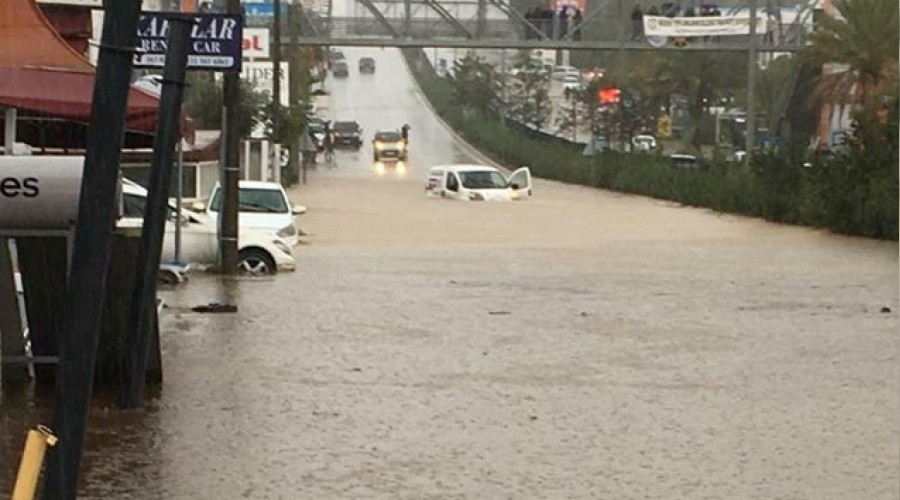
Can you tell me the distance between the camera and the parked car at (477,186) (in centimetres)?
6338

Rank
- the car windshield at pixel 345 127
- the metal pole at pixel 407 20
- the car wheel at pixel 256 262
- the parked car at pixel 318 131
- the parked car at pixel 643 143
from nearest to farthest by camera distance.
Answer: the car wheel at pixel 256 262, the metal pole at pixel 407 20, the parked car at pixel 643 143, the parked car at pixel 318 131, the car windshield at pixel 345 127

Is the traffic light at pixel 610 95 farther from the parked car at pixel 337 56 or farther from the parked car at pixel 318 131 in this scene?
the parked car at pixel 337 56

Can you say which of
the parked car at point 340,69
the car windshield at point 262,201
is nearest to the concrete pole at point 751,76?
the car windshield at point 262,201

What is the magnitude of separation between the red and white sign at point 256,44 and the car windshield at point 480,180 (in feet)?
57.9

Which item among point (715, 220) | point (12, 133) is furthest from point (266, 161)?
point (12, 133)

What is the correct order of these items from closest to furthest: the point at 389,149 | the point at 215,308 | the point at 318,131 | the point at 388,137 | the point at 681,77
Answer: the point at 215,308 → the point at 681,77 → the point at 389,149 → the point at 388,137 → the point at 318,131

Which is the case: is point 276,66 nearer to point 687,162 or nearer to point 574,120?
point 687,162

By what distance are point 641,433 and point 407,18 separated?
49.3m

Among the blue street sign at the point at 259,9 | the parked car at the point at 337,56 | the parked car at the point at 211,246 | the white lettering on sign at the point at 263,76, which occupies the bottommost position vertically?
the parked car at the point at 211,246

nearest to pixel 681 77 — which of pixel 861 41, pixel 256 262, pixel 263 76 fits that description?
pixel 861 41

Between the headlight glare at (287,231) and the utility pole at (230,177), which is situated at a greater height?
the utility pole at (230,177)

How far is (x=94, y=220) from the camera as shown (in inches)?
246

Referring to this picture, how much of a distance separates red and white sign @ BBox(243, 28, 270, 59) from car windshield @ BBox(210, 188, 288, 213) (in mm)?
11278

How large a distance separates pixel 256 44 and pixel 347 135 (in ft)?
195
